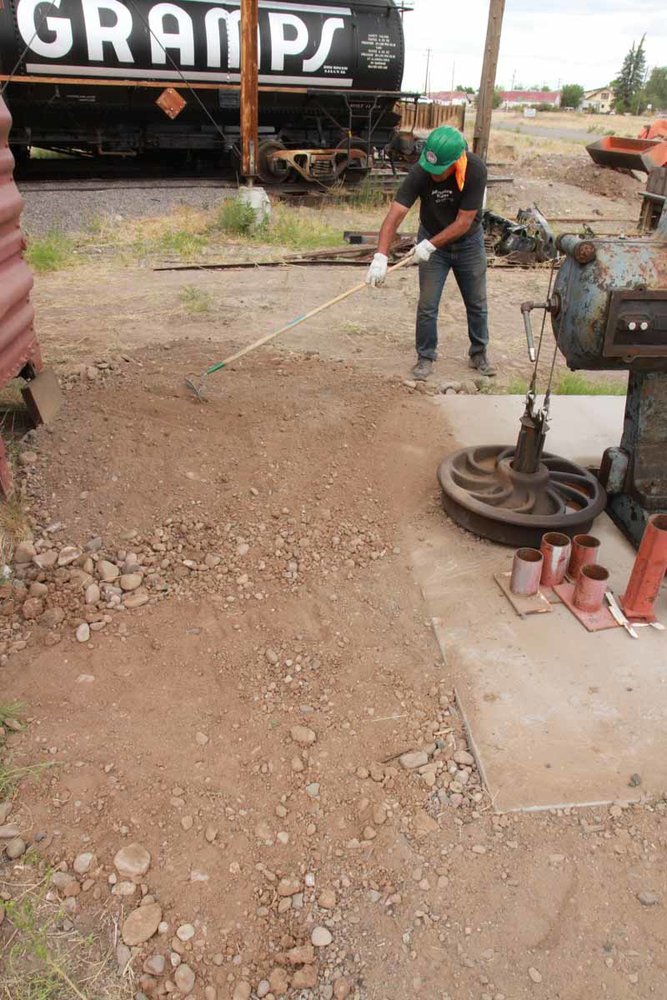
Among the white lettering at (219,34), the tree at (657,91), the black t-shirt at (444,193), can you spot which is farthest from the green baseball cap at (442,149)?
the tree at (657,91)

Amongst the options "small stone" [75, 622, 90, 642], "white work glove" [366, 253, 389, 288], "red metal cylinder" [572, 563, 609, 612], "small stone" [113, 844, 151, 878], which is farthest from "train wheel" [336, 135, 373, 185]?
"small stone" [113, 844, 151, 878]

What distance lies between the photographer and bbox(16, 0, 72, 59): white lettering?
10.2 meters

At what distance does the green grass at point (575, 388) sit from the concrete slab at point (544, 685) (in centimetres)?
184

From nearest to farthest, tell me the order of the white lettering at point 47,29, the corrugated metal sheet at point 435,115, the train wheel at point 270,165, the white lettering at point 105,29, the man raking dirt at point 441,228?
1. the man raking dirt at point 441,228
2. the white lettering at point 47,29
3. the white lettering at point 105,29
4. the train wheel at point 270,165
5. the corrugated metal sheet at point 435,115

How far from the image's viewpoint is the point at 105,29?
1055cm

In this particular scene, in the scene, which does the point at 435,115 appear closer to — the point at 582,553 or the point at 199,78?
the point at 199,78

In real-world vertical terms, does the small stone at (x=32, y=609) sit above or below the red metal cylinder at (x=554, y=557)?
below

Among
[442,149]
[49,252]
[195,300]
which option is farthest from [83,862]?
[49,252]

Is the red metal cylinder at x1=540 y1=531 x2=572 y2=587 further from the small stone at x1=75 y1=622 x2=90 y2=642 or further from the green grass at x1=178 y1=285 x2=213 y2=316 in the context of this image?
the green grass at x1=178 y1=285 x2=213 y2=316

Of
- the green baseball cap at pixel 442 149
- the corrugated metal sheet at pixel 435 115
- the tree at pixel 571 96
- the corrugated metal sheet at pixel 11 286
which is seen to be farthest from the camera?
the tree at pixel 571 96

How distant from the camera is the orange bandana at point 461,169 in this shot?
4.54 metres

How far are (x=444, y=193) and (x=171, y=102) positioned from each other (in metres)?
8.69

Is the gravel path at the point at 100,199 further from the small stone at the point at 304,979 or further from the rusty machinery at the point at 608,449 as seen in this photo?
the small stone at the point at 304,979

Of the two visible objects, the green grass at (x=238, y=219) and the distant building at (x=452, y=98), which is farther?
the distant building at (x=452, y=98)
